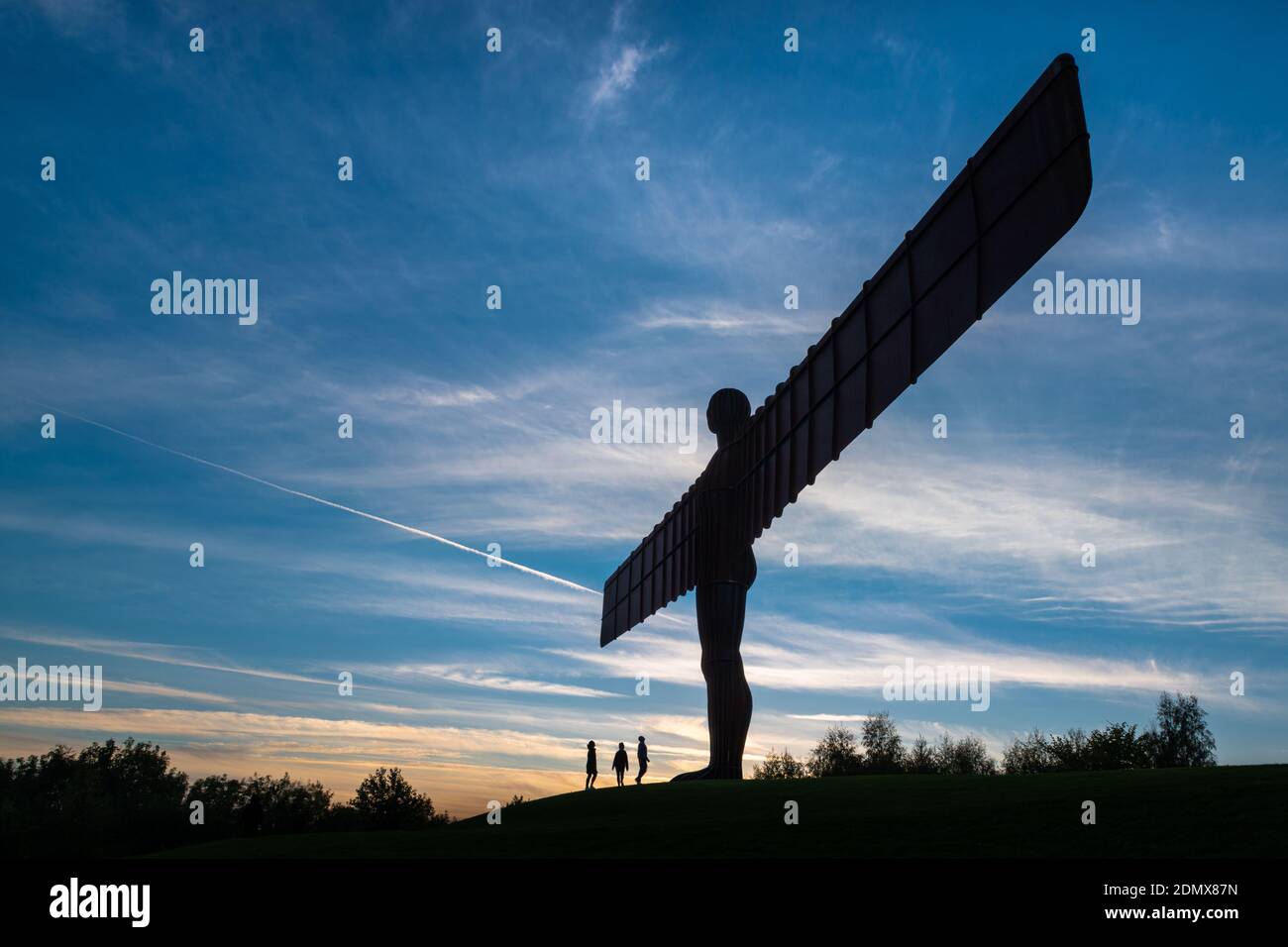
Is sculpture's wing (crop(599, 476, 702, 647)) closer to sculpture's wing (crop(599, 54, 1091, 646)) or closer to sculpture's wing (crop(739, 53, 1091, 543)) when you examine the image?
sculpture's wing (crop(599, 54, 1091, 646))

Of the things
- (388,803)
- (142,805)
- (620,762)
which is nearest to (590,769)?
(620,762)

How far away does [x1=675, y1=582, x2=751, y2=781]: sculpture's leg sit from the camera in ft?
80.5

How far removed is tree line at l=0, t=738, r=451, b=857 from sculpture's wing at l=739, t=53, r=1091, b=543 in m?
35.5

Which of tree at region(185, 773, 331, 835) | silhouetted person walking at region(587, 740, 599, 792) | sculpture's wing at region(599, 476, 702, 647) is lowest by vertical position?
tree at region(185, 773, 331, 835)

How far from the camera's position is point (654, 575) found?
1192 inches

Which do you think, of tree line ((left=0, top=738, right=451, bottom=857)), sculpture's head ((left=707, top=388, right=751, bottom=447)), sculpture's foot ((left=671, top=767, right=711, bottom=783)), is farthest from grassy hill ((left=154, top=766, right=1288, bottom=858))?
tree line ((left=0, top=738, right=451, bottom=857))

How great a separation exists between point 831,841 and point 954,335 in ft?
27.4

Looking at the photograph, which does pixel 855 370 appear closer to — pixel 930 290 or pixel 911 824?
pixel 930 290

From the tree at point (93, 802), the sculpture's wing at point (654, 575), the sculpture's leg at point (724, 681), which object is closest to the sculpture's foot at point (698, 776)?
the sculpture's leg at point (724, 681)

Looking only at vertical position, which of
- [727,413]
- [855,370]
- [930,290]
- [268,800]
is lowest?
[268,800]

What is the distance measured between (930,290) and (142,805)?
211 ft

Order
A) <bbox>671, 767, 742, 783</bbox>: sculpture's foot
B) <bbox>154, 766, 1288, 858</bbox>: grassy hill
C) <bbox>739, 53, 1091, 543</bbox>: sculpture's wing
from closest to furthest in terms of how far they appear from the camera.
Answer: <bbox>154, 766, 1288, 858</bbox>: grassy hill
<bbox>739, 53, 1091, 543</bbox>: sculpture's wing
<bbox>671, 767, 742, 783</bbox>: sculpture's foot
